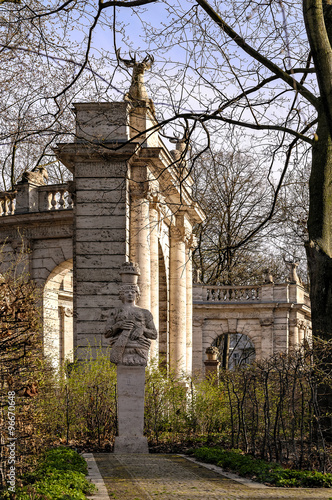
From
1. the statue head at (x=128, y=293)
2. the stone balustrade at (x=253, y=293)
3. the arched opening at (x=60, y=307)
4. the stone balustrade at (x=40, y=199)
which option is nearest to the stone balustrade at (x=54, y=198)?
the stone balustrade at (x=40, y=199)

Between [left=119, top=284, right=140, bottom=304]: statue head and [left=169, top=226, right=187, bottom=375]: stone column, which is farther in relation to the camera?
[left=169, top=226, right=187, bottom=375]: stone column

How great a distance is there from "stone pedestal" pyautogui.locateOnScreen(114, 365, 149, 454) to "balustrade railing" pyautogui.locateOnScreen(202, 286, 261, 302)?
19.8 meters

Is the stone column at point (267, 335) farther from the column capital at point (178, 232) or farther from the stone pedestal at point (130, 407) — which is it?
the stone pedestal at point (130, 407)

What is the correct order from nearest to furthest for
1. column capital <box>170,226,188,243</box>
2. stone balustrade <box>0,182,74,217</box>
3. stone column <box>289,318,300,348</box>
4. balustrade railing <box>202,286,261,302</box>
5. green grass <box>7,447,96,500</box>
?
1. green grass <box>7,447,96,500</box>
2. column capital <box>170,226,188,243</box>
3. stone balustrade <box>0,182,74,217</box>
4. balustrade railing <box>202,286,261,302</box>
5. stone column <box>289,318,300,348</box>

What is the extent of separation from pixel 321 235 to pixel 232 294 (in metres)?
21.1

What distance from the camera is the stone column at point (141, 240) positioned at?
16.7 metres

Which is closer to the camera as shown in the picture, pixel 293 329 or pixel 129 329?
pixel 129 329

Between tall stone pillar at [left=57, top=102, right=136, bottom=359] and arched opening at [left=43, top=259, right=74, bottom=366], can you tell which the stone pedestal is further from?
arched opening at [left=43, top=259, right=74, bottom=366]

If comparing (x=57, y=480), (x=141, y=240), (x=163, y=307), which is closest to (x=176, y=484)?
(x=57, y=480)

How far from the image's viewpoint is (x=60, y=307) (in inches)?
1188

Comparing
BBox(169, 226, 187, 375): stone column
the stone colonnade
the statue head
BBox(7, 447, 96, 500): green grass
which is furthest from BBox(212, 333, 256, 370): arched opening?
BBox(7, 447, 96, 500): green grass

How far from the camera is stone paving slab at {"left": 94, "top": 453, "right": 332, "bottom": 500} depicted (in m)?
7.26

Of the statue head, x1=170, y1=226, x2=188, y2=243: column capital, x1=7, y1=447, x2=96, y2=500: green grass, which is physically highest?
x1=170, y1=226, x2=188, y2=243: column capital

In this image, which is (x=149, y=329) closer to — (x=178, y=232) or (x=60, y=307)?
(x=178, y=232)
